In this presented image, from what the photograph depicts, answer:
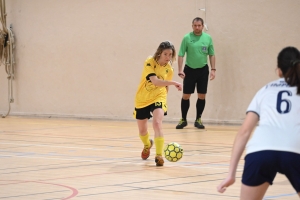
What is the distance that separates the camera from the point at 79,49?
14250mm

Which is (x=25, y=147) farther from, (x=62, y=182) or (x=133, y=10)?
(x=133, y=10)

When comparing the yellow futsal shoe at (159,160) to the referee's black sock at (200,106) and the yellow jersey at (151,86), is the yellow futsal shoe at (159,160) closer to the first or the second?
the yellow jersey at (151,86)

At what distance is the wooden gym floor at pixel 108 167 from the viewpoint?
523 cm

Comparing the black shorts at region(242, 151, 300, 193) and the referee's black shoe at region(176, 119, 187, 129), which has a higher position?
the black shorts at region(242, 151, 300, 193)

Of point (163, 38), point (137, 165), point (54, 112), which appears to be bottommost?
point (54, 112)

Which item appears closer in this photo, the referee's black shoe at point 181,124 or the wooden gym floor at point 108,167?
the wooden gym floor at point 108,167

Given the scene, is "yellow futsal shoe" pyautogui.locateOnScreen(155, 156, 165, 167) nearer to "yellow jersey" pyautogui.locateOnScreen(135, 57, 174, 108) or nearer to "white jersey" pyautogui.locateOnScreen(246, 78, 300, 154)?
"yellow jersey" pyautogui.locateOnScreen(135, 57, 174, 108)

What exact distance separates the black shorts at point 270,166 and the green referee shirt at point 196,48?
27.4ft

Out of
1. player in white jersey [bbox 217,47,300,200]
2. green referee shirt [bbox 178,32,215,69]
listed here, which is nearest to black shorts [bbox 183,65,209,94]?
green referee shirt [bbox 178,32,215,69]

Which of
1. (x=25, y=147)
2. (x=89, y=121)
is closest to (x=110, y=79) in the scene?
(x=89, y=121)

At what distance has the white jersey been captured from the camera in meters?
3.11

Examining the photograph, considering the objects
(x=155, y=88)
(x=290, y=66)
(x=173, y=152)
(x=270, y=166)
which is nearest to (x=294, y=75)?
(x=290, y=66)

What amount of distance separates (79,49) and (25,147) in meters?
5.89

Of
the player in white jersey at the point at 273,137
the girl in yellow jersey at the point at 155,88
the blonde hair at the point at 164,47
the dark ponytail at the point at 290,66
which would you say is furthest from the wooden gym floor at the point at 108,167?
the dark ponytail at the point at 290,66
